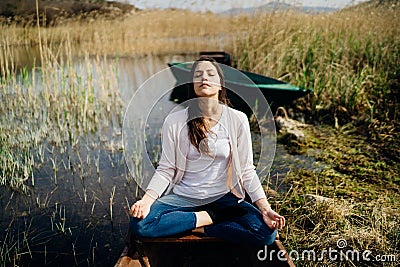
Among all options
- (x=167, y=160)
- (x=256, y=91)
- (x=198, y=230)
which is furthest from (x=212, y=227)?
(x=256, y=91)

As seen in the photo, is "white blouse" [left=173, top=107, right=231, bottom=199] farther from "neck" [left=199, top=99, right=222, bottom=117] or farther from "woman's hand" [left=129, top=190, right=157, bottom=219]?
"woman's hand" [left=129, top=190, right=157, bottom=219]

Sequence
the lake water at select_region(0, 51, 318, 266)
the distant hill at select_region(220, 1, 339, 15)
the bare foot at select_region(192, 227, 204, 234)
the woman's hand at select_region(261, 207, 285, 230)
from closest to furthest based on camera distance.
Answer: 1. the woman's hand at select_region(261, 207, 285, 230)
2. the bare foot at select_region(192, 227, 204, 234)
3. the lake water at select_region(0, 51, 318, 266)
4. the distant hill at select_region(220, 1, 339, 15)

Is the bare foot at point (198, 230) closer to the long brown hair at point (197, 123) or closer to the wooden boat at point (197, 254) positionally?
the wooden boat at point (197, 254)

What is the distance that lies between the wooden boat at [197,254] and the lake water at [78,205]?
493 millimetres

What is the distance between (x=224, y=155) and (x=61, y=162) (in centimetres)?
242

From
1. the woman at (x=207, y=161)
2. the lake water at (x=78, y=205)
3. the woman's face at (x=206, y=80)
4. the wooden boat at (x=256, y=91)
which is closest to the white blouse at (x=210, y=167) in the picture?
the woman at (x=207, y=161)

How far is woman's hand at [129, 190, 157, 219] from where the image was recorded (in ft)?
5.72

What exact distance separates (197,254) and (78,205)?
1371mm

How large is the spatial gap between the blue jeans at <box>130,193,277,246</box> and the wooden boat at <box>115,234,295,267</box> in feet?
0.13

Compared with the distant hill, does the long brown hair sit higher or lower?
lower

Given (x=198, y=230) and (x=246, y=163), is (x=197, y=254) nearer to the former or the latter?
(x=198, y=230)

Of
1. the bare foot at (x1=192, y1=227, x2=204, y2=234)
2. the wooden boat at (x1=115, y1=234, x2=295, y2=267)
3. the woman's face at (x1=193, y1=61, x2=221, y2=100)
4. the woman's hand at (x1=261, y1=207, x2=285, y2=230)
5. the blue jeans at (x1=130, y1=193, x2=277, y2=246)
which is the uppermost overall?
the woman's face at (x1=193, y1=61, x2=221, y2=100)

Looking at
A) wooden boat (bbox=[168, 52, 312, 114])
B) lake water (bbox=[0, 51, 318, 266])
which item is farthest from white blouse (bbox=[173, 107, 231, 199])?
wooden boat (bbox=[168, 52, 312, 114])

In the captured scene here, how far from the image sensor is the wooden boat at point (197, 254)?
68.8 inches
